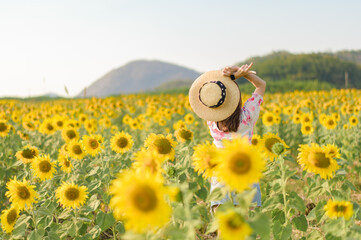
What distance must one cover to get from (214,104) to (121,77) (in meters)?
162

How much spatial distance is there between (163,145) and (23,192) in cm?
107

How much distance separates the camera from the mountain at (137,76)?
509 ft

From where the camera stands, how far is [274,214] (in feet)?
7.02

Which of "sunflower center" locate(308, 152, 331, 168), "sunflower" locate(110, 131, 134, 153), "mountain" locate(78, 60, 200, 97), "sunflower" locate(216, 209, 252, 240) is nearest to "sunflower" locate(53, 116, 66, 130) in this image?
"sunflower" locate(110, 131, 134, 153)

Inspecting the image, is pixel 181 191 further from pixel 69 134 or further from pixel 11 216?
pixel 69 134

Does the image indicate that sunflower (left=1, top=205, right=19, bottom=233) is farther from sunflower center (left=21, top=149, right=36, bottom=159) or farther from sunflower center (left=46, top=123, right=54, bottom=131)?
sunflower center (left=46, top=123, right=54, bottom=131)

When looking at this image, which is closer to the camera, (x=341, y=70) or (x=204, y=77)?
(x=204, y=77)

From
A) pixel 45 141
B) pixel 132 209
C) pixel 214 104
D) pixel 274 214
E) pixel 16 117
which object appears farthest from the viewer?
pixel 16 117

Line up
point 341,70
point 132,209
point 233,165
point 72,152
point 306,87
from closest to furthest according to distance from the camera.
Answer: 1. point 132,209
2. point 233,165
3. point 72,152
4. point 306,87
5. point 341,70

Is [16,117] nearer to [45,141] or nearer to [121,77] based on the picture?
[45,141]

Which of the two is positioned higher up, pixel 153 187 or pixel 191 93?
pixel 191 93

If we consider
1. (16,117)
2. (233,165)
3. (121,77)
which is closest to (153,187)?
(233,165)

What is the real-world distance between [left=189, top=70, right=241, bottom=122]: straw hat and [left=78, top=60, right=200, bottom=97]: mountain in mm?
150197

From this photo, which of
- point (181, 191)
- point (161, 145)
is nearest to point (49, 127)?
point (161, 145)
